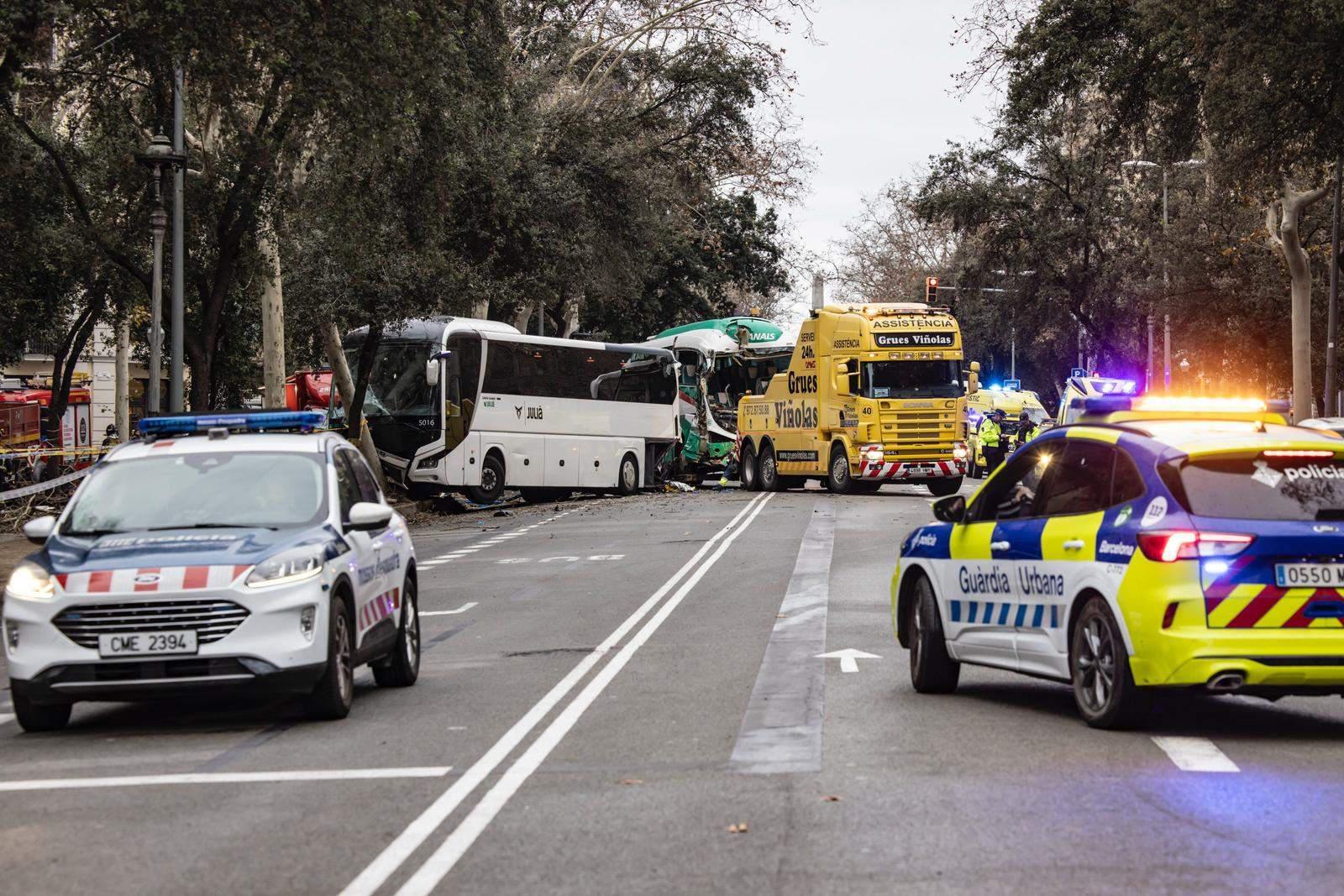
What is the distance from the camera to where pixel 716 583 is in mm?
19719

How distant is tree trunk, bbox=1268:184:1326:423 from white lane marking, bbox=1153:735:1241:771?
33.4m

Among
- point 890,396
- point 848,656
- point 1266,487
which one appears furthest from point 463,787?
point 890,396

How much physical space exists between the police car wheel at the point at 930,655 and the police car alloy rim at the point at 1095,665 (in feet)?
4.82

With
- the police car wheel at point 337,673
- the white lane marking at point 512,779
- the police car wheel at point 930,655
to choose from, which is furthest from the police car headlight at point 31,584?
the police car wheel at point 930,655

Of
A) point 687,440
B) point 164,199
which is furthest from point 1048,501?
point 687,440

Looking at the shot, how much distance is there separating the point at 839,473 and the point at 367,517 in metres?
28.8

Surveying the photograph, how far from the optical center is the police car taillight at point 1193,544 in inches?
356

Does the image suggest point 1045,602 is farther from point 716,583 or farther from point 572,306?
point 572,306

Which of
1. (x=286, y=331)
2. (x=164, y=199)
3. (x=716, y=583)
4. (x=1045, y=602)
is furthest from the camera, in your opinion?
(x=286, y=331)

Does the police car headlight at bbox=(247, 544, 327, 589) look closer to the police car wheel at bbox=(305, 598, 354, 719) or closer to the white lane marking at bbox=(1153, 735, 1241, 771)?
the police car wheel at bbox=(305, 598, 354, 719)

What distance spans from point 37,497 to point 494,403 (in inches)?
385

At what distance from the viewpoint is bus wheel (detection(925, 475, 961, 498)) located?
38.3m

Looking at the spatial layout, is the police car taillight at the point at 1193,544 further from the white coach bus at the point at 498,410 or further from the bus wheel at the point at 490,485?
the bus wheel at the point at 490,485

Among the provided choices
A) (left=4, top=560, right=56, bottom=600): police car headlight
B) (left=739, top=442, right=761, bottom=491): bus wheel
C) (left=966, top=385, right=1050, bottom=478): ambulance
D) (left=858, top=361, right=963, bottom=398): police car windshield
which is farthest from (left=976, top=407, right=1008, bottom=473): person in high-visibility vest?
(left=4, top=560, right=56, bottom=600): police car headlight
